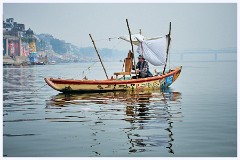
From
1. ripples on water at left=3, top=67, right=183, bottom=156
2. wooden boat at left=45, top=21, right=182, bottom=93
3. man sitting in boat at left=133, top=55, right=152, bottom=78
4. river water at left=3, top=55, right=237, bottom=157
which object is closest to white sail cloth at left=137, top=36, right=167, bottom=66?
wooden boat at left=45, top=21, right=182, bottom=93

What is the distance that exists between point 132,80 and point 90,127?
45.1 ft

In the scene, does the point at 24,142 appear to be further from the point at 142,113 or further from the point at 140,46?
the point at 140,46

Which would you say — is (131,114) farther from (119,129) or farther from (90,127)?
(119,129)

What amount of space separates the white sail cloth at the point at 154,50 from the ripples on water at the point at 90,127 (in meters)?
7.05

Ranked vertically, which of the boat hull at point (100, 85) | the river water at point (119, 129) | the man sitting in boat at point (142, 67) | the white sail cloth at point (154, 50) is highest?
the white sail cloth at point (154, 50)

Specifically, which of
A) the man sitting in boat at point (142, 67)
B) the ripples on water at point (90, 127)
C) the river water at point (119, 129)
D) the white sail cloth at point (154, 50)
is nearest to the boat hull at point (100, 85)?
the man sitting in boat at point (142, 67)

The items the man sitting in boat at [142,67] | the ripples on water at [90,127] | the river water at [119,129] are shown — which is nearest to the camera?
the river water at [119,129]

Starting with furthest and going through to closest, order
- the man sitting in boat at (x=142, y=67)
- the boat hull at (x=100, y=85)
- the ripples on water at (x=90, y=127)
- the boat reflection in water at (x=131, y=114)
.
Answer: the man sitting in boat at (x=142, y=67) → the boat hull at (x=100, y=85) → the boat reflection in water at (x=131, y=114) → the ripples on water at (x=90, y=127)

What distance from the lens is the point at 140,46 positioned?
1157 inches

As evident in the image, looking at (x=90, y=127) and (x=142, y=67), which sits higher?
(x=142, y=67)

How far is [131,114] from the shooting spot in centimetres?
1750

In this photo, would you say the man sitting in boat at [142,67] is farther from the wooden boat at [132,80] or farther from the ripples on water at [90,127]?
the ripples on water at [90,127]

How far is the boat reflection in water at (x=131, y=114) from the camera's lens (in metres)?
12.2

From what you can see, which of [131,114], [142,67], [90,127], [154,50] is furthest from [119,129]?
[154,50]
